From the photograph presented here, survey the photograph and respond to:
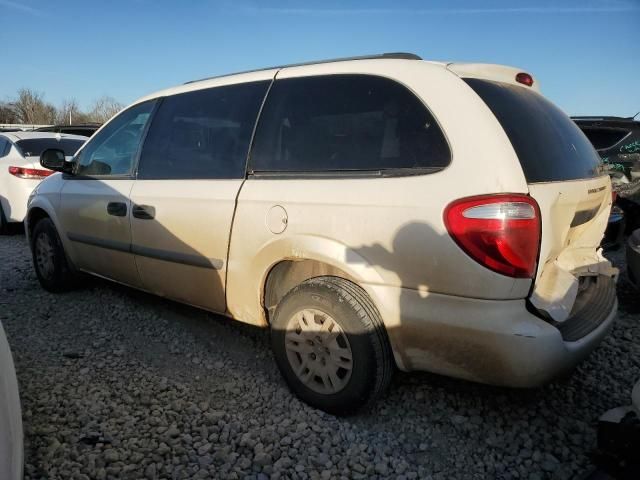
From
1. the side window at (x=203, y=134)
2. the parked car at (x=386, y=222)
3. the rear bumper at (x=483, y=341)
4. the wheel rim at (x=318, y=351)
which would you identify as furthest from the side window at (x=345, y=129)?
the wheel rim at (x=318, y=351)

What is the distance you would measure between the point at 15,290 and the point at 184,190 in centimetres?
264

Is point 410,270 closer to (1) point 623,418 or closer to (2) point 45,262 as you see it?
(1) point 623,418

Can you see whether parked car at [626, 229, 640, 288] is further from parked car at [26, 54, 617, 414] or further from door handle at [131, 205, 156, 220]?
door handle at [131, 205, 156, 220]

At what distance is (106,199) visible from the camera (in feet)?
11.9

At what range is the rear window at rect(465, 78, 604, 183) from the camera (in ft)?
7.14

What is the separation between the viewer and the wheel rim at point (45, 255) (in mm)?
4398

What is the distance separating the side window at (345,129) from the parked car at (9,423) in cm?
152

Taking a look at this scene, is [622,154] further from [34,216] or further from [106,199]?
[34,216]

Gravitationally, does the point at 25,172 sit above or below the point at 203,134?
below

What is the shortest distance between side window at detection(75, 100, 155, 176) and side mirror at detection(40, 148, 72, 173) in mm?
98

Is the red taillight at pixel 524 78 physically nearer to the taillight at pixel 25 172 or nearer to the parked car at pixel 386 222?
the parked car at pixel 386 222

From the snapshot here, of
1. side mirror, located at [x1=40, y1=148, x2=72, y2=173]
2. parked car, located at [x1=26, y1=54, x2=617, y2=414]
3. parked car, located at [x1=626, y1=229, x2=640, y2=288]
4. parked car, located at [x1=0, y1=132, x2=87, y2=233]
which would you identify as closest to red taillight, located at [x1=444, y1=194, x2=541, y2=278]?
parked car, located at [x1=26, y1=54, x2=617, y2=414]

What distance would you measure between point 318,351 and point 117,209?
6.44ft

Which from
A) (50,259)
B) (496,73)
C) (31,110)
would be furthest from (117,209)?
(31,110)
